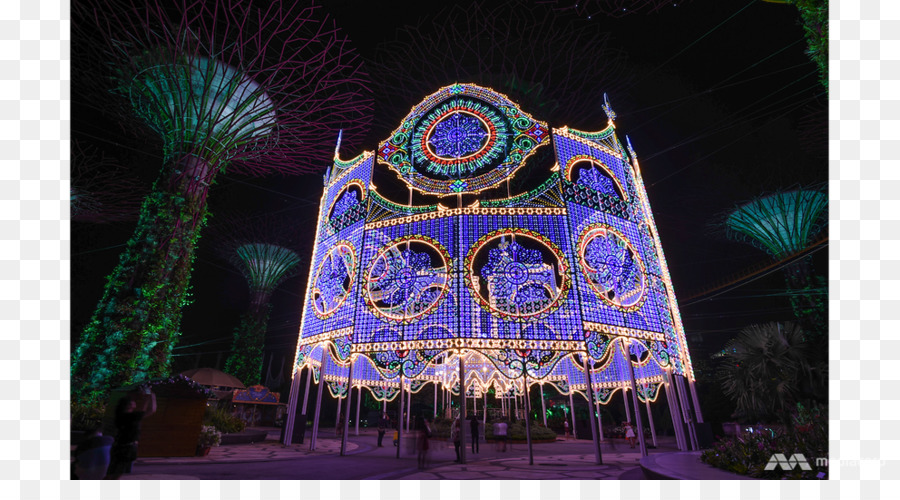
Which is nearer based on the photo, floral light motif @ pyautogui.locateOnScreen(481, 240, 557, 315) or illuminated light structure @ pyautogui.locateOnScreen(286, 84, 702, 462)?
illuminated light structure @ pyautogui.locateOnScreen(286, 84, 702, 462)

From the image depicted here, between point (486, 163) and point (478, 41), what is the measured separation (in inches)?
234

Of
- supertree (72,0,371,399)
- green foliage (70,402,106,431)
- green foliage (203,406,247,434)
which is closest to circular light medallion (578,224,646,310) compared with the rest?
supertree (72,0,371,399)

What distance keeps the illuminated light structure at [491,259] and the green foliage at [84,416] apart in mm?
5793

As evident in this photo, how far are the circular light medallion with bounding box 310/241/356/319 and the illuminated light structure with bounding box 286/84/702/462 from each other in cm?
6

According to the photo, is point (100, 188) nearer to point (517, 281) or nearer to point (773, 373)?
point (517, 281)

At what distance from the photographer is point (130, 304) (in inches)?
509

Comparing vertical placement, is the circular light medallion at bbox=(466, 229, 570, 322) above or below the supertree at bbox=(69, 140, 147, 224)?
below

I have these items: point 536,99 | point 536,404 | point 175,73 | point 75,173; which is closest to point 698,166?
point 536,99

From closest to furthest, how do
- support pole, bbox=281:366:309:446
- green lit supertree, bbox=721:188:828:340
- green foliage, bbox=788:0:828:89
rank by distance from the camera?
green foliage, bbox=788:0:828:89 < support pole, bbox=281:366:309:446 < green lit supertree, bbox=721:188:828:340

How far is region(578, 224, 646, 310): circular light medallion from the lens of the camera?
42.0 feet

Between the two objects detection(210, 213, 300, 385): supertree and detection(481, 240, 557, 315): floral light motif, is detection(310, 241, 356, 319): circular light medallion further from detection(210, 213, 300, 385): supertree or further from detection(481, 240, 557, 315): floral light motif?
detection(210, 213, 300, 385): supertree

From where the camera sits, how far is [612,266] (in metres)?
13.1

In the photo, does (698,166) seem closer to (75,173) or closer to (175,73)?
(175,73)

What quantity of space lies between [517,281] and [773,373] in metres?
7.09
